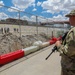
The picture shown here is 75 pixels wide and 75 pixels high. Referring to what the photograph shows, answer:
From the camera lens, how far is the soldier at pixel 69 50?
282 centimetres

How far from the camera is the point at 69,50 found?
284 centimetres

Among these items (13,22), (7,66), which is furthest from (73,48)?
(13,22)

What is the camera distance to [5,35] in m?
10.5

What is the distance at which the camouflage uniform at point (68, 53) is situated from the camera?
2.82m

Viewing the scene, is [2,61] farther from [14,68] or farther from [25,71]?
[25,71]

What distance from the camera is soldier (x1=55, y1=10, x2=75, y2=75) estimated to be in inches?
111

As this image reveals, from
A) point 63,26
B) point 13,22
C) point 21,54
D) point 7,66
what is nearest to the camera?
point 7,66

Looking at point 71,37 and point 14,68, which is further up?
point 71,37

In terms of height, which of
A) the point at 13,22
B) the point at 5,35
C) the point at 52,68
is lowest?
the point at 52,68

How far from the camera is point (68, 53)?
9.42 ft

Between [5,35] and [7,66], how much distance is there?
3421 millimetres

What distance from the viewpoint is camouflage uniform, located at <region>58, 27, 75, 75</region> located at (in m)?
2.82

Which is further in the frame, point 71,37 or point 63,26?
point 63,26

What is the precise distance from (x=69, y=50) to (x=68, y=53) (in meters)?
0.06
